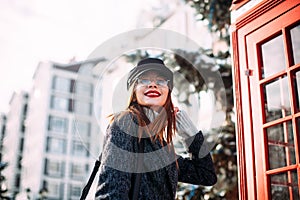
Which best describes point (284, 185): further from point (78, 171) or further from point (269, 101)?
point (78, 171)

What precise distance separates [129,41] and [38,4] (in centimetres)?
144

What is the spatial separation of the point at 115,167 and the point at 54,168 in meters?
28.1

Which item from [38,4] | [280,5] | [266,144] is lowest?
[266,144]

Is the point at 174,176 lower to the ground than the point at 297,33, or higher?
lower

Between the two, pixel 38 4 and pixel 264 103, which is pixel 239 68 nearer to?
pixel 264 103

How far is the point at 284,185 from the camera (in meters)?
2.10

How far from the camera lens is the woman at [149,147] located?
1586 mm

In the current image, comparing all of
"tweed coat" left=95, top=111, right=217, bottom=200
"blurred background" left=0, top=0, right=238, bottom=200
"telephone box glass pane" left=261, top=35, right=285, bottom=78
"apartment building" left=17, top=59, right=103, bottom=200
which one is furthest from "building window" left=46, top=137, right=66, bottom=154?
"tweed coat" left=95, top=111, right=217, bottom=200

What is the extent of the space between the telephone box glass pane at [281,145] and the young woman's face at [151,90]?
0.65 m

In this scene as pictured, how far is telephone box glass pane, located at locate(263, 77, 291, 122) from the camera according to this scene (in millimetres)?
2172

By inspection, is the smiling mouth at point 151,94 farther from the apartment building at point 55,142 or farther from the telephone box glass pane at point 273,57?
the apartment building at point 55,142

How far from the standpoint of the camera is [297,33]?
2.11 metres

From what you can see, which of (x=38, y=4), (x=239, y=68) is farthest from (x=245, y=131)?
(x=38, y=4)

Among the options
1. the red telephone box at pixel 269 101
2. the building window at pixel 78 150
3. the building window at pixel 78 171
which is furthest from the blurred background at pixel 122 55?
the building window at pixel 78 171
